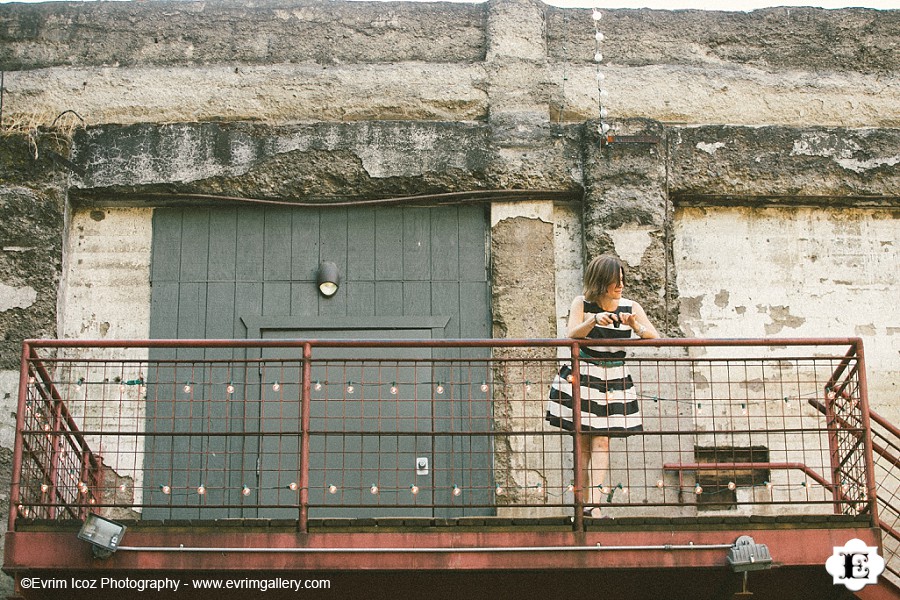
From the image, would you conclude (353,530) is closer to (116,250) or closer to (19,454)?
(19,454)

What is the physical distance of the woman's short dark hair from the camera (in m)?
7.79

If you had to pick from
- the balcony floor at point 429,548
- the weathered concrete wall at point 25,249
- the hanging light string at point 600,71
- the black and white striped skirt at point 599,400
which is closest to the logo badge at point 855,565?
the balcony floor at point 429,548

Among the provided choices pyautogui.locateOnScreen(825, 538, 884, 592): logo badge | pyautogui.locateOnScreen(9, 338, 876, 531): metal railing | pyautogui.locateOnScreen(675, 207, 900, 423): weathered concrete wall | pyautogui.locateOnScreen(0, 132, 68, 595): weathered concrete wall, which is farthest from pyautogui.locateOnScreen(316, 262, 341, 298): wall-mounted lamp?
pyautogui.locateOnScreen(825, 538, 884, 592): logo badge

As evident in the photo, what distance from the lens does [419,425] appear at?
9219 millimetres

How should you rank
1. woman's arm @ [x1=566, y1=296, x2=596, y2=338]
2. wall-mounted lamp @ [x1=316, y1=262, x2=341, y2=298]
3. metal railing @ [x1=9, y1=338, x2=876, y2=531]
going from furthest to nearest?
wall-mounted lamp @ [x1=316, y1=262, x2=341, y2=298] < metal railing @ [x1=9, y1=338, x2=876, y2=531] < woman's arm @ [x1=566, y1=296, x2=596, y2=338]

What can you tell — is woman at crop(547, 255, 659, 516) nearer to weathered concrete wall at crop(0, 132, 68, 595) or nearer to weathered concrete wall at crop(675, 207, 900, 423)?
weathered concrete wall at crop(675, 207, 900, 423)

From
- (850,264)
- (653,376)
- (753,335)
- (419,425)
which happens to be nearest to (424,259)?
(419,425)

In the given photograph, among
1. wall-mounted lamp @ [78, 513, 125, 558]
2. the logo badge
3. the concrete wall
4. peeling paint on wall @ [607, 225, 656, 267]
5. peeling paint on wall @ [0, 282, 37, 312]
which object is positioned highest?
the concrete wall

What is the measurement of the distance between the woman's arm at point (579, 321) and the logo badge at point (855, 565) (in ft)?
6.19

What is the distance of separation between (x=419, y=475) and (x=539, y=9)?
3.71 metres

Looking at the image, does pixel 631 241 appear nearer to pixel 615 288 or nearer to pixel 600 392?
pixel 615 288

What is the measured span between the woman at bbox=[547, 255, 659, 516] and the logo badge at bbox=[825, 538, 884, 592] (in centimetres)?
134

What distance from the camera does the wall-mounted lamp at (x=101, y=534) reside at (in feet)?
24.0

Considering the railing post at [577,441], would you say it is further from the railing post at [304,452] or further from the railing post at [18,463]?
the railing post at [18,463]
